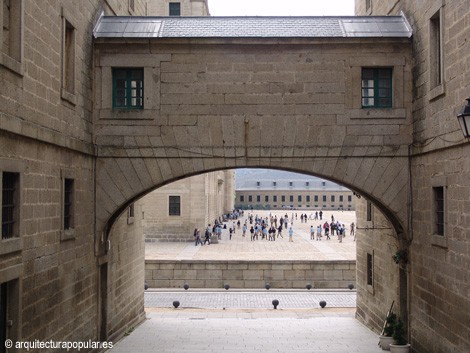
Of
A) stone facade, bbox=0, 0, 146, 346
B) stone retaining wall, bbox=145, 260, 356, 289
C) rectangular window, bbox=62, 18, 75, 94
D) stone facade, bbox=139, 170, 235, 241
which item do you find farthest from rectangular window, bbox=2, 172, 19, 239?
stone facade, bbox=139, 170, 235, 241

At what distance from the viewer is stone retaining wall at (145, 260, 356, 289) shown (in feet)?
78.8

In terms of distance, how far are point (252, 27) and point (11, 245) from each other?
730cm

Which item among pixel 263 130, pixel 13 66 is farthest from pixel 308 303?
pixel 13 66

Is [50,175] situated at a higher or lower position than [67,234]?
higher

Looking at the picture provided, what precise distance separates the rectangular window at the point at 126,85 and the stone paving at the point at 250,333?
571 cm

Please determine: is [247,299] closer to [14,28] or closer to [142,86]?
[142,86]

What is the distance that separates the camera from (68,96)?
33.0 feet

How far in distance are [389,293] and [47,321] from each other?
8267mm

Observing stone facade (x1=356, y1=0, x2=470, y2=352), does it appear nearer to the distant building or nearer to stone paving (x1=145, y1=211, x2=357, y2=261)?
stone paving (x1=145, y1=211, x2=357, y2=261)

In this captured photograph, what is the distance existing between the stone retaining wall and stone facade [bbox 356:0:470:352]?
1160 centimetres

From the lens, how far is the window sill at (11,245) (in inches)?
295

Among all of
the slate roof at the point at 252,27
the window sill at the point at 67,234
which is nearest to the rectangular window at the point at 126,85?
the slate roof at the point at 252,27

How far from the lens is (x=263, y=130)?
11.5 meters

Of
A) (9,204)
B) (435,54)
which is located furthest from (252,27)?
(9,204)
